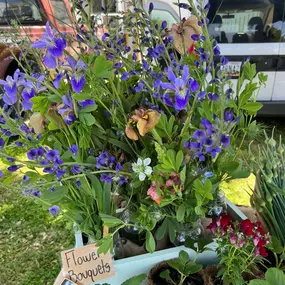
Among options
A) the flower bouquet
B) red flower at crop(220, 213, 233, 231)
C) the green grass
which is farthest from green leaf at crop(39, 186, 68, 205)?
the green grass

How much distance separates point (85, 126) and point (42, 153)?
0.10 metres

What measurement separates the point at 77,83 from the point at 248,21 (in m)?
2.51

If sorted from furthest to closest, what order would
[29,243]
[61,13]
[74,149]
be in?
[61,13]
[29,243]
[74,149]

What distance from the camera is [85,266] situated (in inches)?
35.3

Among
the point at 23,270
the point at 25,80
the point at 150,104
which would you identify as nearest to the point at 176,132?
the point at 150,104

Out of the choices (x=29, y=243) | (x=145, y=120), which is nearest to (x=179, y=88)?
(x=145, y=120)

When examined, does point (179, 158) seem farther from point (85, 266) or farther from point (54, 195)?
point (85, 266)

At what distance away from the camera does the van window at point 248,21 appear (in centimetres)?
279

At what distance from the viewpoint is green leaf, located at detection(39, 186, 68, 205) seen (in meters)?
0.77

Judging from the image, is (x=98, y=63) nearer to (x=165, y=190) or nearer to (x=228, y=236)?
(x=165, y=190)

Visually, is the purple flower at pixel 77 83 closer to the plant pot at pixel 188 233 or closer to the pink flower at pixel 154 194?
the pink flower at pixel 154 194

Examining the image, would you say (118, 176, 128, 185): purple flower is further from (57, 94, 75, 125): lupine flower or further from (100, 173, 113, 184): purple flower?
(57, 94, 75, 125): lupine flower

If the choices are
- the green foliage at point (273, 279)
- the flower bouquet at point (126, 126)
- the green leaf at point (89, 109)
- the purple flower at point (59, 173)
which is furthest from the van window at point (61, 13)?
the green foliage at point (273, 279)

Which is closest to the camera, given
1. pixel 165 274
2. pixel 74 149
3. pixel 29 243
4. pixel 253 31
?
pixel 74 149
